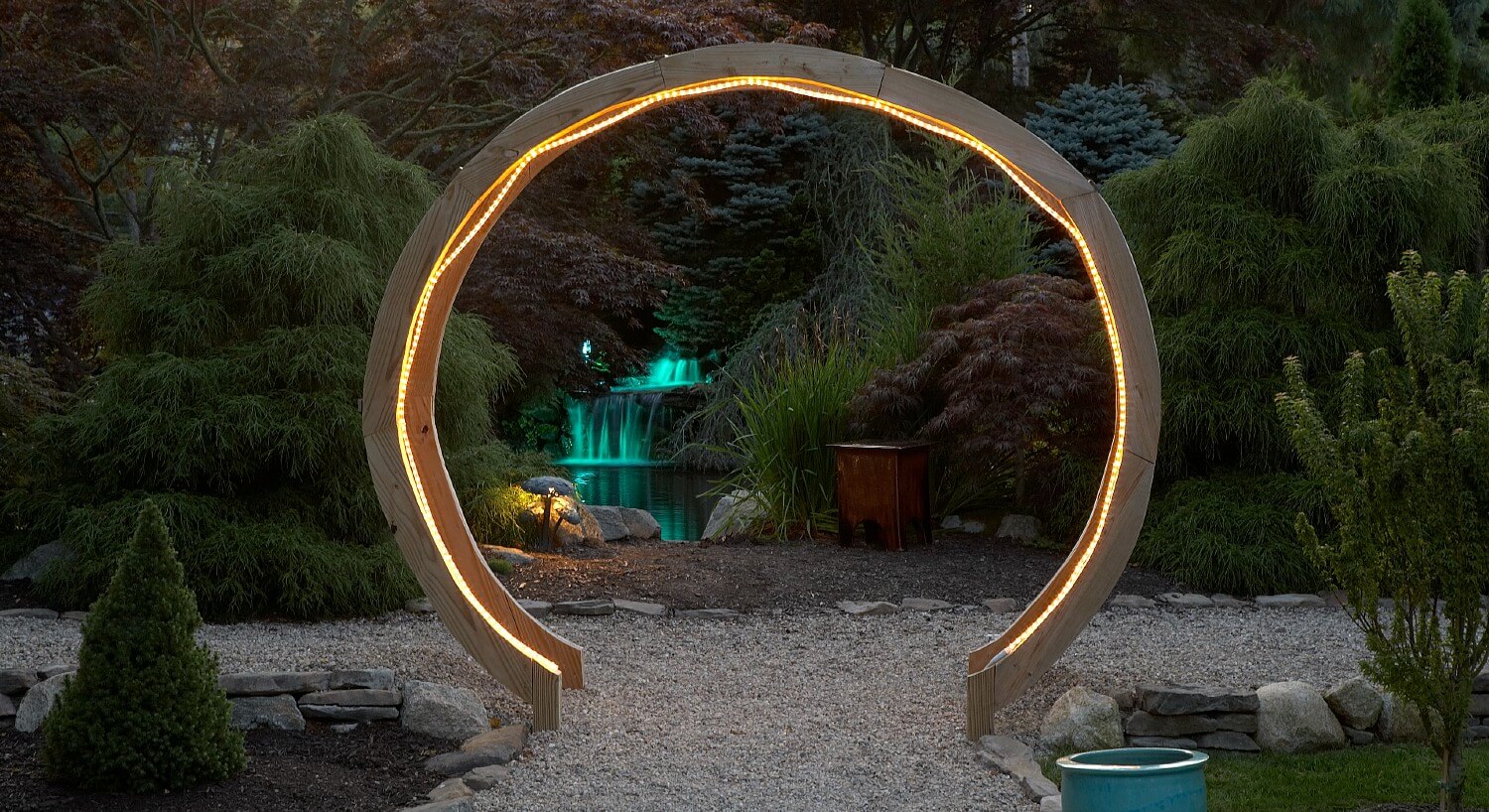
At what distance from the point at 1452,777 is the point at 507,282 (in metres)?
7.26

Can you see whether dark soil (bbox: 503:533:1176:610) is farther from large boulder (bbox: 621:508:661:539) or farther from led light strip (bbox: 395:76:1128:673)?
led light strip (bbox: 395:76:1128:673)

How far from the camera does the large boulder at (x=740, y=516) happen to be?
26.1 feet

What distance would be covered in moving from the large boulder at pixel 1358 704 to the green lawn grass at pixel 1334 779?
0.08 meters

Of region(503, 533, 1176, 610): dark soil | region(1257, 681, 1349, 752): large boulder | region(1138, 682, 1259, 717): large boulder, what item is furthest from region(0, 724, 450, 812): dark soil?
region(1257, 681, 1349, 752): large boulder

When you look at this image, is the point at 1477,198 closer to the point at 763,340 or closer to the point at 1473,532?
the point at 1473,532

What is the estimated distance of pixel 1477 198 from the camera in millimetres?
7277

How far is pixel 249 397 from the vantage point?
5711mm

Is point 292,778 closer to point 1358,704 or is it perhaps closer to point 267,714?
point 267,714

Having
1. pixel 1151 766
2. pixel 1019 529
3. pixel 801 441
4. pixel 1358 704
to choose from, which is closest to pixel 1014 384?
pixel 1019 529

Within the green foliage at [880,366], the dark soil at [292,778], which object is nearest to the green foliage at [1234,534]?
the green foliage at [880,366]

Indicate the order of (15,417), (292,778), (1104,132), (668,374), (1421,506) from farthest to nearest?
(668,374) → (1104,132) → (15,417) → (292,778) → (1421,506)

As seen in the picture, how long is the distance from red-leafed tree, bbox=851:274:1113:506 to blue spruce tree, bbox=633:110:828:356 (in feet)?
22.3

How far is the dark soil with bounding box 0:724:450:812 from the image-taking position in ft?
10.1

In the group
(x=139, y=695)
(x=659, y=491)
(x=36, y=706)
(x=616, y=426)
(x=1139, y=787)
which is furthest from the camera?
(x=616, y=426)
